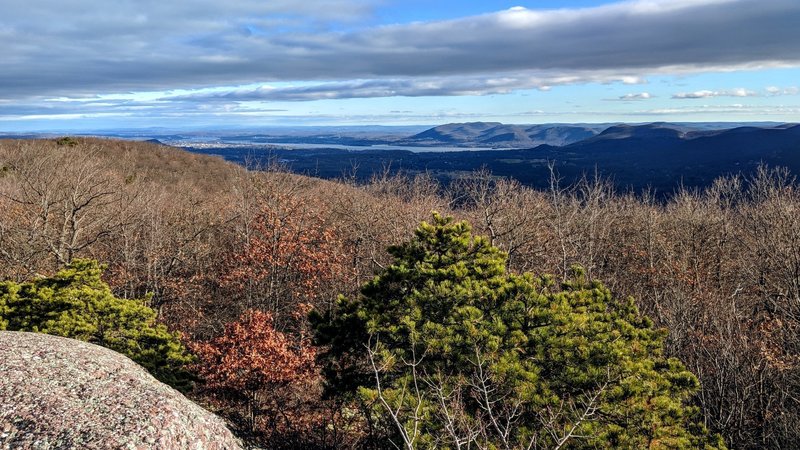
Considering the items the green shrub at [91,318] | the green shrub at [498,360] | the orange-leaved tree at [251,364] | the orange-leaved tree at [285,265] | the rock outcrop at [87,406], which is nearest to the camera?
the rock outcrop at [87,406]

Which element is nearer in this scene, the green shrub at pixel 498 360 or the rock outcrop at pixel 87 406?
the rock outcrop at pixel 87 406

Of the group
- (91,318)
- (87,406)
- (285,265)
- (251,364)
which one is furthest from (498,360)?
(285,265)

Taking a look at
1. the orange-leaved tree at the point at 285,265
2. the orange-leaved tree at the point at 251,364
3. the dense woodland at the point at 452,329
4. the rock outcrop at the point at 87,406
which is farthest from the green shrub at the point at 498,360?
the orange-leaved tree at the point at 285,265

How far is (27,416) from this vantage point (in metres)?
11.0

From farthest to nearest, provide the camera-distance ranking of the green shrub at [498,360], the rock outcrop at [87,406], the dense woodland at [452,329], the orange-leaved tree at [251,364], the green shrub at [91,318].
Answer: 1. the green shrub at [91,318]
2. the orange-leaved tree at [251,364]
3. the dense woodland at [452,329]
4. the green shrub at [498,360]
5. the rock outcrop at [87,406]

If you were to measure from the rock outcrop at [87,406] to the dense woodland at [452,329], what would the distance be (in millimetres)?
2447

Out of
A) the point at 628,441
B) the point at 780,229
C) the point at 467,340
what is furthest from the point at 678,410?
the point at 780,229

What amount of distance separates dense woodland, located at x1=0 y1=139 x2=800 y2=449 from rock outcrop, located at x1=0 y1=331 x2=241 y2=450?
8.03 feet

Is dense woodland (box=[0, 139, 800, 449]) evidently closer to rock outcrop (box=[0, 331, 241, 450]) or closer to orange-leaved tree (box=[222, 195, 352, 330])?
orange-leaved tree (box=[222, 195, 352, 330])

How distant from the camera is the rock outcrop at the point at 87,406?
10.6m

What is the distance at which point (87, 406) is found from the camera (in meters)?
11.5

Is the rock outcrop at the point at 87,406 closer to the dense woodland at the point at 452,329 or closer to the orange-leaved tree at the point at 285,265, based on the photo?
the dense woodland at the point at 452,329

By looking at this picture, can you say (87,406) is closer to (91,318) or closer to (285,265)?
(91,318)

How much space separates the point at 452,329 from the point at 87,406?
8148mm
